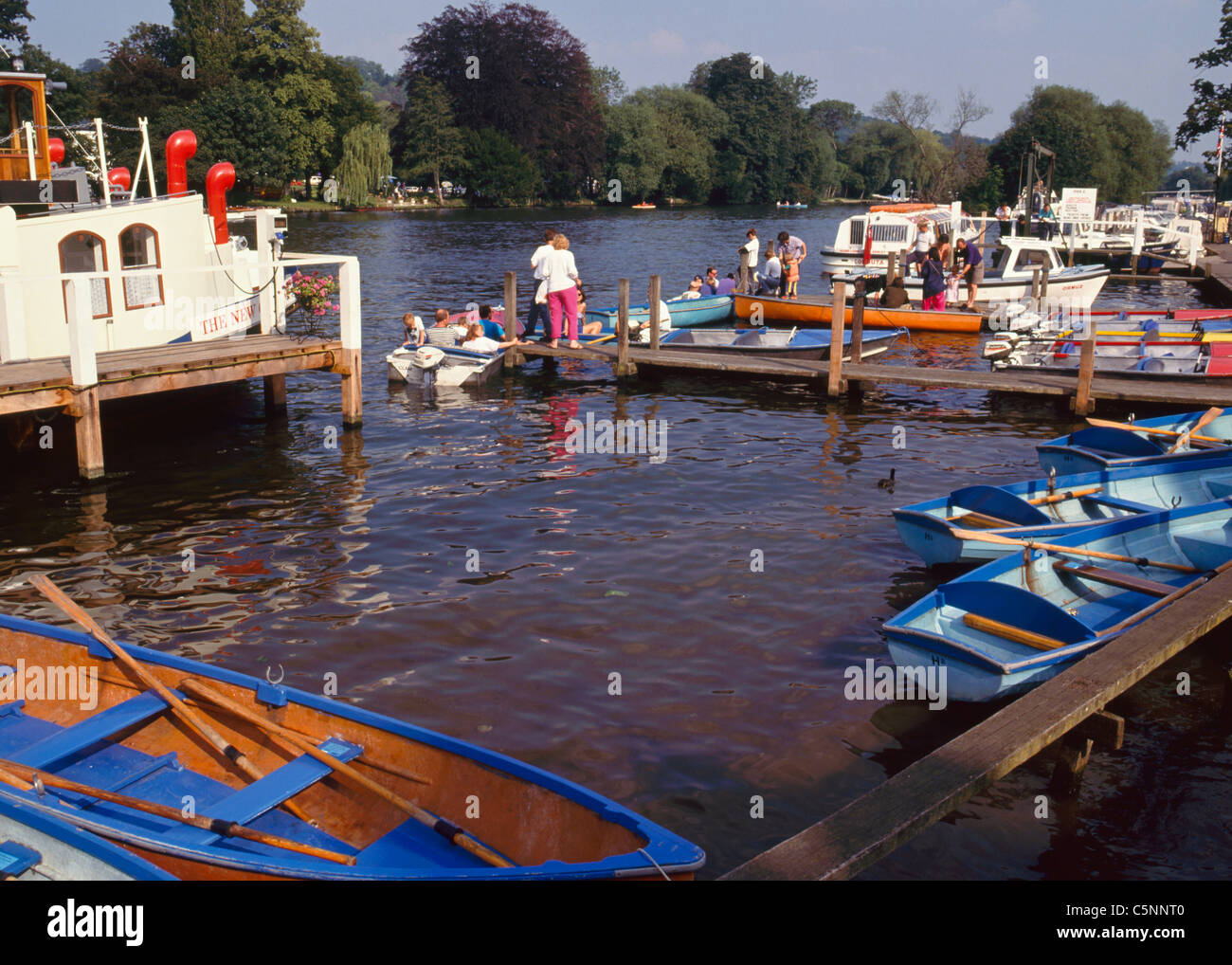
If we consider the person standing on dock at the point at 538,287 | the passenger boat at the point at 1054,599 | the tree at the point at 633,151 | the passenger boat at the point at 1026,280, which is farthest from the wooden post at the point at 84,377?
the tree at the point at 633,151

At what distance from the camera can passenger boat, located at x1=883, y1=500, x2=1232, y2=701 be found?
315 inches

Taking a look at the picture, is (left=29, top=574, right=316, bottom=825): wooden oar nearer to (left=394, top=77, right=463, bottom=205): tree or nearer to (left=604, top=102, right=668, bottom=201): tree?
(left=394, top=77, right=463, bottom=205): tree

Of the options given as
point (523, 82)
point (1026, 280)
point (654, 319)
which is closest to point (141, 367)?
point (654, 319)

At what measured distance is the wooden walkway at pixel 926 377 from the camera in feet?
56.4

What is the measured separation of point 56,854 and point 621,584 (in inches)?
260

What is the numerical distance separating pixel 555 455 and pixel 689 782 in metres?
9.11

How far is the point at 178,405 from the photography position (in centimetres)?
1806

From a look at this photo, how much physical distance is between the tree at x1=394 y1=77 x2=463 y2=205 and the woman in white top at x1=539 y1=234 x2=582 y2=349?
2849 inches

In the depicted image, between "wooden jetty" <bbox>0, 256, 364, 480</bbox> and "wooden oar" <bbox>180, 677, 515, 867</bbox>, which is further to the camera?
"wooden jetty" <bbox>0, 256, 364, 480</bbox>

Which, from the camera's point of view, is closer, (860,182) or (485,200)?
(485,200)

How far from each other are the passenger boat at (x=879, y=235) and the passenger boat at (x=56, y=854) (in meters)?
33.1

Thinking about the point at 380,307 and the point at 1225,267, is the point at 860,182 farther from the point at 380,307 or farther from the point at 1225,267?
the point at 380,307

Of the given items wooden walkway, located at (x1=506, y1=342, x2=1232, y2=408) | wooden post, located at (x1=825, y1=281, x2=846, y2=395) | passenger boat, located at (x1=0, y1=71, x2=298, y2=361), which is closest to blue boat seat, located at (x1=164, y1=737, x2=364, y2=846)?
passenger boat, located at (x1=0, y1=71, x2=298, y2=361)
